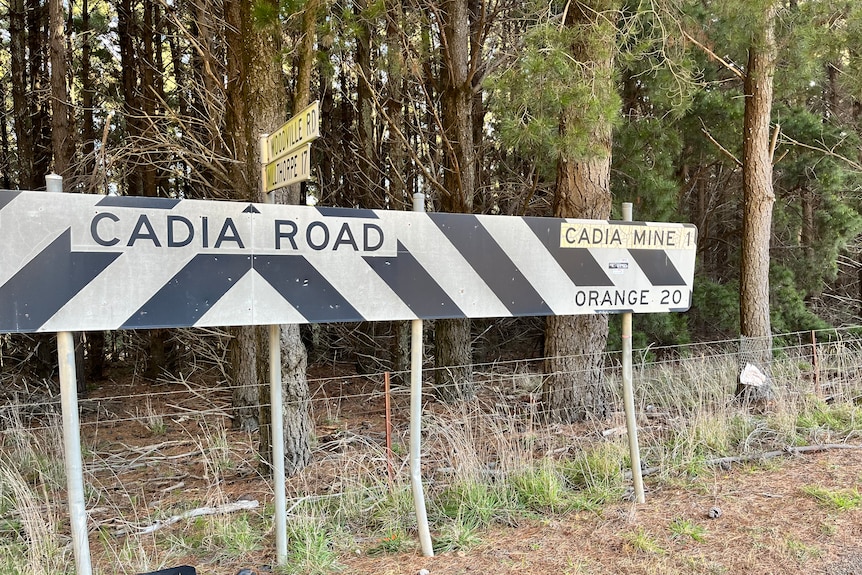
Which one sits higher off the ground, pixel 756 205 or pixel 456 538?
pixel 756 205

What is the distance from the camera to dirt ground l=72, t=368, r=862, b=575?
8.99ft

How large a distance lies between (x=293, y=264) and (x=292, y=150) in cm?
48

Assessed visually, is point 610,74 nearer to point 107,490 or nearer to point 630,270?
point 630,270

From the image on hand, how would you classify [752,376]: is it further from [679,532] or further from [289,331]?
[289,331]

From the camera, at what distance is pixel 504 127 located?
4.79 meters

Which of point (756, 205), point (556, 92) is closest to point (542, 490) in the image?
point (556, 92)

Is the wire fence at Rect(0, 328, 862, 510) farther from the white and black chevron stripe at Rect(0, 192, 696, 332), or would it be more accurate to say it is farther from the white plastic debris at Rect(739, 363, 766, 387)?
the white and black chevron stripe at Rect(0, 192, 696, 332)

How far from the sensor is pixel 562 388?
6062 mm

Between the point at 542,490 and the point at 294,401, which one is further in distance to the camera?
the point at 294,401

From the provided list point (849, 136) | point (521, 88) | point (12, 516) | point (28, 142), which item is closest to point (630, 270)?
point (521, 88)

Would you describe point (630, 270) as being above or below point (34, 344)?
above

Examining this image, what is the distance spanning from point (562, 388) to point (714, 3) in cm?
465

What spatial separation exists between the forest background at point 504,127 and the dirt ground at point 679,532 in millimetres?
1762

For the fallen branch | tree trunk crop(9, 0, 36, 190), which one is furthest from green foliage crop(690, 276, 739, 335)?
tree trunk crop(9, 0, 36, 190)
